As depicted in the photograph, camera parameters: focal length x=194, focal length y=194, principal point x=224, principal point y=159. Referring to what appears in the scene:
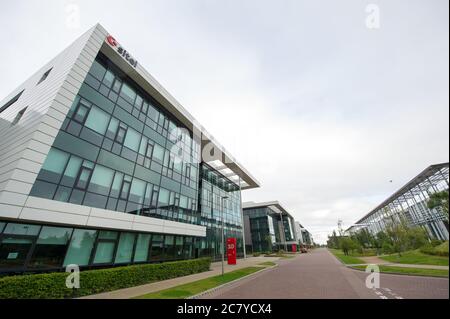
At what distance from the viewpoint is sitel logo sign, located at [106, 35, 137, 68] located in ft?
48.8

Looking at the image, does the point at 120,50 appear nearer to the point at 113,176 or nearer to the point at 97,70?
the point at 97,70

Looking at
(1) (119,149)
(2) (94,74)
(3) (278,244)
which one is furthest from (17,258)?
(3) (278,244)

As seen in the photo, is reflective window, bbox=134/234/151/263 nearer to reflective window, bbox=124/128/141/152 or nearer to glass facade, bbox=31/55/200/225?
glass facade, bbox=31/55/200/225

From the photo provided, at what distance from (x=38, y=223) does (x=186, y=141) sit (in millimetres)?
16007

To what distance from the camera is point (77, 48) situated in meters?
13.5

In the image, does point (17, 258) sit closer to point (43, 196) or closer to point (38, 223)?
point (38, 223)

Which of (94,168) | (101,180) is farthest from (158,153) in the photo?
(94,168)

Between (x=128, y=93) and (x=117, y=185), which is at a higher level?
(x=128, y=93)

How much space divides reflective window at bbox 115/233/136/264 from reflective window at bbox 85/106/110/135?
7.48 metres

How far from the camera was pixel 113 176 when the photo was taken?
13531 millimetres

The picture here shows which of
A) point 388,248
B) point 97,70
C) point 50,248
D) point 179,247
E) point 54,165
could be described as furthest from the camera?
point 388,248

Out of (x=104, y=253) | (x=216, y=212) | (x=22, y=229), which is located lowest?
(x=104, y=253)

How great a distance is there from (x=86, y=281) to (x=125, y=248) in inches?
150

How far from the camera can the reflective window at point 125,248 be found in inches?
511
